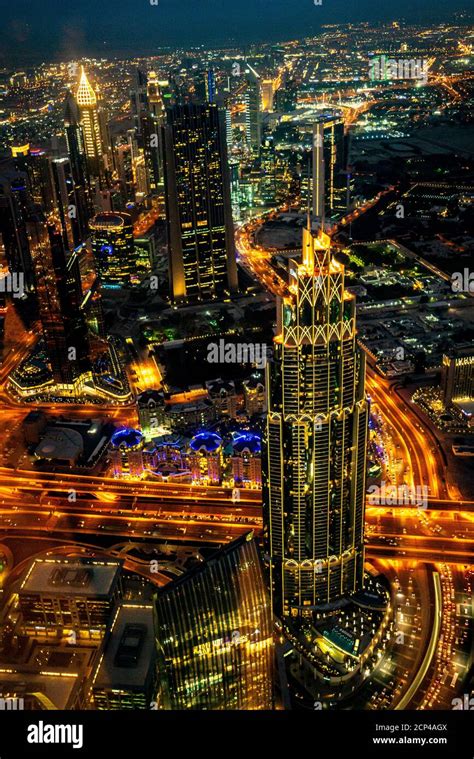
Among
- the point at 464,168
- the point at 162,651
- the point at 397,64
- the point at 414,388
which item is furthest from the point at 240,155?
the point at 162,651

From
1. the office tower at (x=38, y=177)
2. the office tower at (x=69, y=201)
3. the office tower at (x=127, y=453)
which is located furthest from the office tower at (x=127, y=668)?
the office tower at (x=38, y=177)

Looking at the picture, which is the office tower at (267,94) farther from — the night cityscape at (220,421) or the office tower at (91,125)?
the office tower at (91,125)

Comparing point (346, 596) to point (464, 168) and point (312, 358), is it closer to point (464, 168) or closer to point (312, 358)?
point (312, 358)

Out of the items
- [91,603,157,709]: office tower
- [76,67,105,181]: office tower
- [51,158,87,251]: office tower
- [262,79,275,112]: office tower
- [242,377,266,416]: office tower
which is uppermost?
[262,79,275,112]: office tower

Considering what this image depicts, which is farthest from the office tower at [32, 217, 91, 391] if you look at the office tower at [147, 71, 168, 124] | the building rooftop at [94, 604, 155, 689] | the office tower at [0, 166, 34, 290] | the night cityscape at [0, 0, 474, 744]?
the office tower at [147, 71, 168, 124]

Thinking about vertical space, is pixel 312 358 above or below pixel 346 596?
above

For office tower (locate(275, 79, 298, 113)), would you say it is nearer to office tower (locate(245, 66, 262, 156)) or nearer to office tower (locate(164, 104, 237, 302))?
office tower (locate(245, 66, 262, 156))

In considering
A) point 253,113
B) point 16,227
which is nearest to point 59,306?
point 16,227
